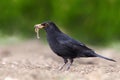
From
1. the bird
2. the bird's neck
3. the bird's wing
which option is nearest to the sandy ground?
the bird

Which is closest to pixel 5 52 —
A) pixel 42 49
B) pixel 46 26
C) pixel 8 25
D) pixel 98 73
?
pixel 42 49

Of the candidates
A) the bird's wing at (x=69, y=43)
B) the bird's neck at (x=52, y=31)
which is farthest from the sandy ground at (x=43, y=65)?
the bird's neck at (x=52, y=31)

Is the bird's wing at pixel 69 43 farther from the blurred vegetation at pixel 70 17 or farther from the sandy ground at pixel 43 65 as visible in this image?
the blurred vegetation at pixel 70 17

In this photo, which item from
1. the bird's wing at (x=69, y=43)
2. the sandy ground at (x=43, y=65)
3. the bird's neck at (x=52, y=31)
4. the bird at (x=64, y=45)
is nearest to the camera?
the sandy ground at (x=43, y=65)

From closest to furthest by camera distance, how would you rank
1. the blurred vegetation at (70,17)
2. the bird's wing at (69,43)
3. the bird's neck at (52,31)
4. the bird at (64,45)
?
the bird at (64,45)
the bird's wing at (69,43)
the bird's neck at (52,31)
the blurred vegetation at (70,17)

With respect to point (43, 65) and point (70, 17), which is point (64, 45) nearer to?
point (43, 65)

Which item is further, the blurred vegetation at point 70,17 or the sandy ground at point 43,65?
the blurred vegetation at point 70,17
